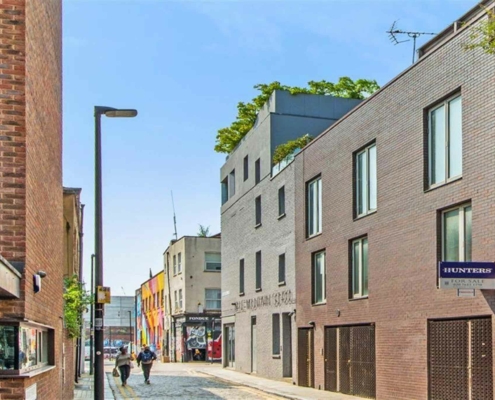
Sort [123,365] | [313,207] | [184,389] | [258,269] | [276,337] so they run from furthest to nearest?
[258,269], [276,337], [123,365], [313,207], [184,389]

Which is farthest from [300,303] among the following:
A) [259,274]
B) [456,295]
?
[456,295]

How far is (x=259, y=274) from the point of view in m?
38.2

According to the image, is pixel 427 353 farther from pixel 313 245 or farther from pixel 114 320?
pixel 114 320

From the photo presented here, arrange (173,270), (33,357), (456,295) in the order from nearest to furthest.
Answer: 1. (33,357)
2. (456,295)
3. (173,270)

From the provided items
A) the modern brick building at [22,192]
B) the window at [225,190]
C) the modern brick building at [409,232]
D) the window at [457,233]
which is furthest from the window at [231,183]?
the modern brick building at [22,192]

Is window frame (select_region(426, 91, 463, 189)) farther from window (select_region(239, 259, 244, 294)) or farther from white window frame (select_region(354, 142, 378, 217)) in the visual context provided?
window (select_region(239, 259, 244, 294))

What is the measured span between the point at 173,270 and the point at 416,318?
46.8 metres

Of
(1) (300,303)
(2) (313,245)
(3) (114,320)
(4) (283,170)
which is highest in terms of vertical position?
(4) (283,170)

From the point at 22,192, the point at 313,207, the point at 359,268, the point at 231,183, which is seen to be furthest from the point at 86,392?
the point at 22,192

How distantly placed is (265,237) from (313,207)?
6.99 metres

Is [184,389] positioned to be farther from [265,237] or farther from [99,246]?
[99,246]

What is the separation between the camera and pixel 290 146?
113 feet

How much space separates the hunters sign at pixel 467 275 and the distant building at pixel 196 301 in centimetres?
4296

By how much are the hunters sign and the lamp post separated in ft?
22.4
